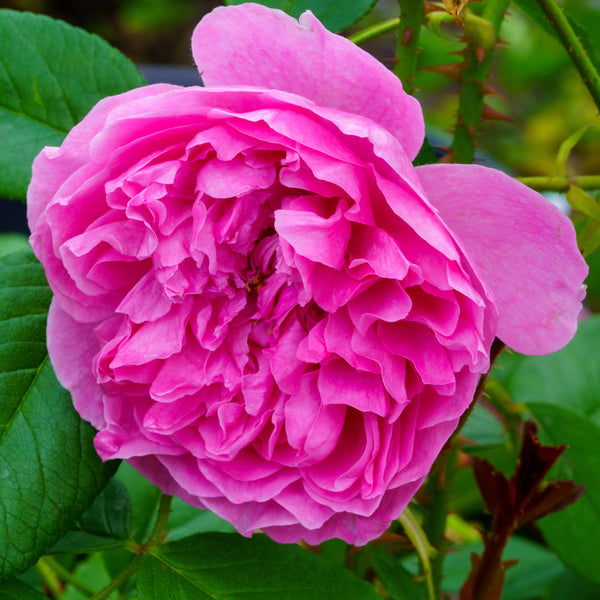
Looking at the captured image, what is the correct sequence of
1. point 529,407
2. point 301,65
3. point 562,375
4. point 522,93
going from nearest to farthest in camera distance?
point 301,65
point 529,407
point 562,375
point 522,93

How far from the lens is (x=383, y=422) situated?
21.5 inches

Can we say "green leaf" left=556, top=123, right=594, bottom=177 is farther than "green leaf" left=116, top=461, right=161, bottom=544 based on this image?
No

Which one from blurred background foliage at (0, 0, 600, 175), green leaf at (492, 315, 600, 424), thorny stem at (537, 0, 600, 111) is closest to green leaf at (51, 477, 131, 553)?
thorny stem at (537, 0, 600, 111)

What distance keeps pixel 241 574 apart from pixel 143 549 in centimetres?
10

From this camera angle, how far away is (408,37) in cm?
58

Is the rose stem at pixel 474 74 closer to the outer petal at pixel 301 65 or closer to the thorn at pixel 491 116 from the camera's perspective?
the thorn at pixel 491 116

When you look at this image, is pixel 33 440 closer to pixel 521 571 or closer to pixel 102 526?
pixel 102 526

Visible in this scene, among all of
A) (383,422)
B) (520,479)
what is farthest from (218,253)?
(520,479)

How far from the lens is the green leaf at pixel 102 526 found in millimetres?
692

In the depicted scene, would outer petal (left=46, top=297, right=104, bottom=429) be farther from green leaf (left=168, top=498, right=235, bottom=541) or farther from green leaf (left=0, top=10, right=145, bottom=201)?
green leaf (left=168, top=498, right=235, bottom=541)

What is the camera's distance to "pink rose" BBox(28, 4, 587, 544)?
0.49 metres

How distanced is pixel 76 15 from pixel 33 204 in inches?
126

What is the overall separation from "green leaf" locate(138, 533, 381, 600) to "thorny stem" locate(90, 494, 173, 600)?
2cm

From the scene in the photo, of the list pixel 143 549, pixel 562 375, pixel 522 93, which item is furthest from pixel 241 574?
pixel 522 93
